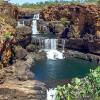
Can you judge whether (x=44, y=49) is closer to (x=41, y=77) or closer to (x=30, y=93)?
(x=41, y=77)

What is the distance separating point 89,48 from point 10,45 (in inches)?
1173

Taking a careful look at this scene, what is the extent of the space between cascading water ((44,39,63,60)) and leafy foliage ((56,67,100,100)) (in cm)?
5370

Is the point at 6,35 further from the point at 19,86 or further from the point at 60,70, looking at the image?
the point at 60,70

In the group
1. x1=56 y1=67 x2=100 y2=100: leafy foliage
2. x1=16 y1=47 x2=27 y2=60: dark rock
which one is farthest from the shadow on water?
x1=56 y1=67 x2=100 y2=100: leafy foliage

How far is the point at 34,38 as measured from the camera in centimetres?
11838

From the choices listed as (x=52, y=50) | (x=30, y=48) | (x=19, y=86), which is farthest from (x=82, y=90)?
(x=52, y=50)

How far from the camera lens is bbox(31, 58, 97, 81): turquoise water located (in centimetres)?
8731

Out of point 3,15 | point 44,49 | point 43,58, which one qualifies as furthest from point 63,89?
point 44,49

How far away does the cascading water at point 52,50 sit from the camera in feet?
360

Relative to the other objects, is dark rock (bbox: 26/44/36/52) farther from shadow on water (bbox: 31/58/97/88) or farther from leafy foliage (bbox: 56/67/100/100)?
leafy foliage (bbox: 56/67/100/100)

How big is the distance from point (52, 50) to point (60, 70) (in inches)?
832

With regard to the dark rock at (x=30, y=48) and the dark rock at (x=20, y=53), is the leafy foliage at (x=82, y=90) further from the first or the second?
the dark rock at (x=30, y=48)

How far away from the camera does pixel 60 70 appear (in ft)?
307

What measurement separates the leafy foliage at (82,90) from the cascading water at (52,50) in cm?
5370
